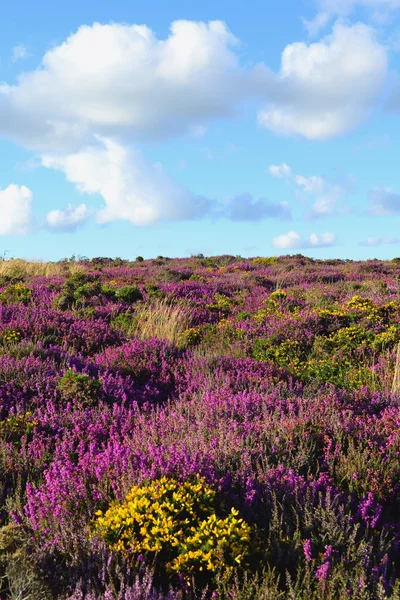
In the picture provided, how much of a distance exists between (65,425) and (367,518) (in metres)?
3.42

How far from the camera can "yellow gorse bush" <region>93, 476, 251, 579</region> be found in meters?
3.09

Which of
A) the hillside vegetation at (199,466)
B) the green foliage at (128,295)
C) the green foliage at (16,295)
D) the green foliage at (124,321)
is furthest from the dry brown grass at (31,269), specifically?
the hillside vegetation at (199,466)

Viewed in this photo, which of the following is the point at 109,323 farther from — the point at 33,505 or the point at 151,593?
the point at 151,593

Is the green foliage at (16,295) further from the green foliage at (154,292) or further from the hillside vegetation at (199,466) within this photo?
the green foliage at (154,292)

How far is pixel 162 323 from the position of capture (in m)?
10.8

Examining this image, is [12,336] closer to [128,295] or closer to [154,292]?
[128,295]

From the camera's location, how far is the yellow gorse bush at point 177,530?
3092mm

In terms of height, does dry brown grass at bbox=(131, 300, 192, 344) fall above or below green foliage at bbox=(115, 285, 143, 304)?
below

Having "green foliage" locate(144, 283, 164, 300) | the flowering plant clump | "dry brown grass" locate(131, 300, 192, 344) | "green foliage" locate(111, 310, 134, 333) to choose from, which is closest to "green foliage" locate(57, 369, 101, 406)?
the flowering plant clump

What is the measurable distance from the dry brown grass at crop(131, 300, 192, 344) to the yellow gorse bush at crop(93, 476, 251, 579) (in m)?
6.19

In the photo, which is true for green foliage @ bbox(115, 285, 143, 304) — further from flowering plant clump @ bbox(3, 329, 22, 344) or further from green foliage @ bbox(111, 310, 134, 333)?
flowering plant clump @ bbox(3, 329, 22, 344)

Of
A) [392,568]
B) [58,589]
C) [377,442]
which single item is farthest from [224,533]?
[377,442]

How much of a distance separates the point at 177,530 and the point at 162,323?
25.1 ft

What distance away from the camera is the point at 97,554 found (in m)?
3.15
